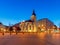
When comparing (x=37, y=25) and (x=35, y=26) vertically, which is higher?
(x=37, y=25)

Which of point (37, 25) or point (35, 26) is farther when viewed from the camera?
point (35, 26)

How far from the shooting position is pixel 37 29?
107 ft

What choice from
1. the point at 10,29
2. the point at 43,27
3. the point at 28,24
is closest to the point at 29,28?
the point at 28,24

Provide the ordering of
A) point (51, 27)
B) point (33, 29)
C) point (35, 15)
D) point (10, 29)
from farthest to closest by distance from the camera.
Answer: point (35, 15), point (33, 29), point (51, 27), point (10, 29)

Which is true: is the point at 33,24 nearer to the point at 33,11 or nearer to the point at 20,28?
the point at 20,28

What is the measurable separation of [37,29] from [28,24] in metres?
3.08

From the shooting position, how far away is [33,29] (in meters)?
33.8

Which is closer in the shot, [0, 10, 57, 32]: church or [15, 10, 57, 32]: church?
[0, 10, 57, 32]: church

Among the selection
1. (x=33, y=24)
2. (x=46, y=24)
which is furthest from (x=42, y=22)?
(x=33, y=24)

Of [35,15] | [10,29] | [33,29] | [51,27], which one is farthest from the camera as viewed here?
[35,15]

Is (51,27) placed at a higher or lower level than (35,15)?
lower

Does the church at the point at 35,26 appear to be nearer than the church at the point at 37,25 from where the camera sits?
Yes

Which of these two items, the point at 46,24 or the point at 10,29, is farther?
the point at 46,24

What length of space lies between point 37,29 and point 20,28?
360 cm
